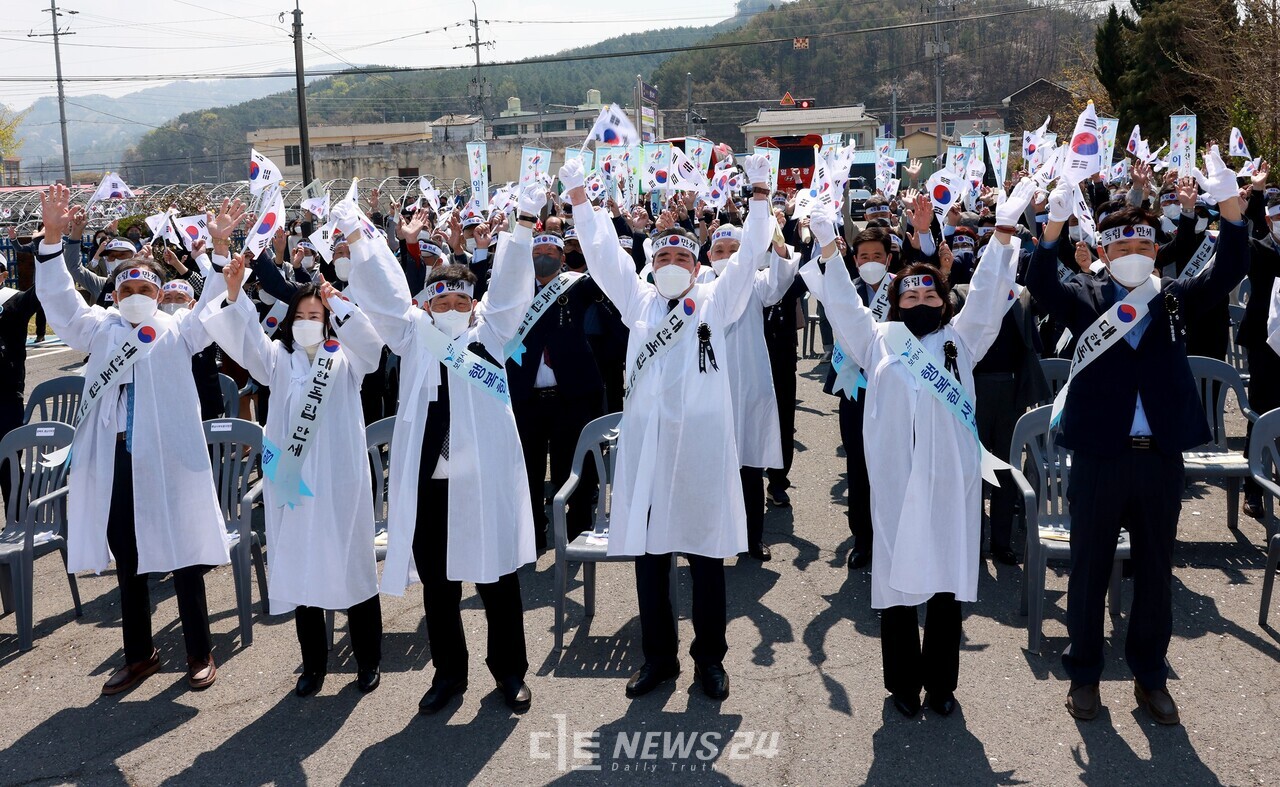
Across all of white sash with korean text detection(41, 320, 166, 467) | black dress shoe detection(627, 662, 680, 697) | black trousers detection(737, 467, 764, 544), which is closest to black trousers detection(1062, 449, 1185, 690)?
black dress shoe detection(627, 662, 680, 697)

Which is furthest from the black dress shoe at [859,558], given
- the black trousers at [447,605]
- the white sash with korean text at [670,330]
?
the black trousers at [447,605]

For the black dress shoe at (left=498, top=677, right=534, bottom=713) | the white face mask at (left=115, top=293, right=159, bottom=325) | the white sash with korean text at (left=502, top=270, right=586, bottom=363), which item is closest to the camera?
the black dress shoe at (left=498, top=677, right=534, bottom=713)

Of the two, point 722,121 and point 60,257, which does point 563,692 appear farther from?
point 722,121

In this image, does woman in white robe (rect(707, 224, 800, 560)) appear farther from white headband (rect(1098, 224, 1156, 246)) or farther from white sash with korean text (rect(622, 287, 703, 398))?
white headband (rect(1098, 224, 1156, 246))

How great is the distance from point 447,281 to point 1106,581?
10.8 feet

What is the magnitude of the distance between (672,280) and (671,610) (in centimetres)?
160

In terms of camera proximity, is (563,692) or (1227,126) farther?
(1227,126)

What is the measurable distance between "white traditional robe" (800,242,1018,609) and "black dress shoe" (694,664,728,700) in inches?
33.4

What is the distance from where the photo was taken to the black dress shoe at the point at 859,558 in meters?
6.85

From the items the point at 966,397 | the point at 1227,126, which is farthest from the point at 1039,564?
the point at 1227,126

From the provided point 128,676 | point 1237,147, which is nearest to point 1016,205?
point 128,676

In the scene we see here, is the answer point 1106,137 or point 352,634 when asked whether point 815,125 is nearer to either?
point 1106,137

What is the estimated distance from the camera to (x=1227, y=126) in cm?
2305

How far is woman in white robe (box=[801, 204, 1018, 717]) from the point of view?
4.70m
